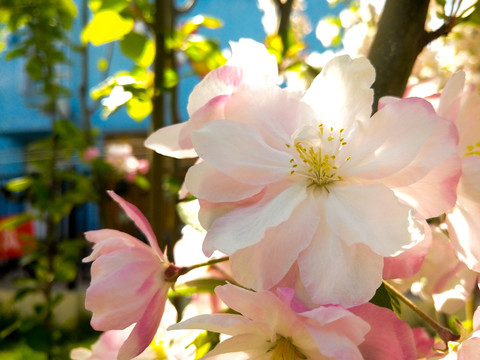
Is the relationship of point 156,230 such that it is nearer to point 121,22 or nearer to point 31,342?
point 121,22

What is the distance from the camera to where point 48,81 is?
1915 mm

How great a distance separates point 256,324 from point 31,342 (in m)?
1.30

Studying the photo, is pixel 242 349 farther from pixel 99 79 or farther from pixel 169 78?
pixel 99 79

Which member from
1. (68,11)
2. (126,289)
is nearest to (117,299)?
(126,289)

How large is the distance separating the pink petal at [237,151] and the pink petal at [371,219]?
0.05 metres

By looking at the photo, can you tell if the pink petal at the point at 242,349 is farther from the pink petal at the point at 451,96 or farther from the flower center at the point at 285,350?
the pink petal at the point at 451,96

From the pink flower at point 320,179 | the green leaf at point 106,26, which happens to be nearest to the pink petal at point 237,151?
the pink flower at point 320,179

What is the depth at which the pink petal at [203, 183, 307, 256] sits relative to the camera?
302 mm

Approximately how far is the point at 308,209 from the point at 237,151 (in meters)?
0.06

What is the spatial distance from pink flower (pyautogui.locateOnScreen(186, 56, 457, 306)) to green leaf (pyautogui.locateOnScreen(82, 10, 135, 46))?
0.56m

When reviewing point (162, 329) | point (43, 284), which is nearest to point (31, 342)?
point (43, 284)

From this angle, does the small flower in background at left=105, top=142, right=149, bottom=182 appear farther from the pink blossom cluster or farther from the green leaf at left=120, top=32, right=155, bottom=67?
the pink blossom cluster

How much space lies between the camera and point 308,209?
330 mm

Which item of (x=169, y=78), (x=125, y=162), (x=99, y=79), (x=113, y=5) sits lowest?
(x=125, y=162)
